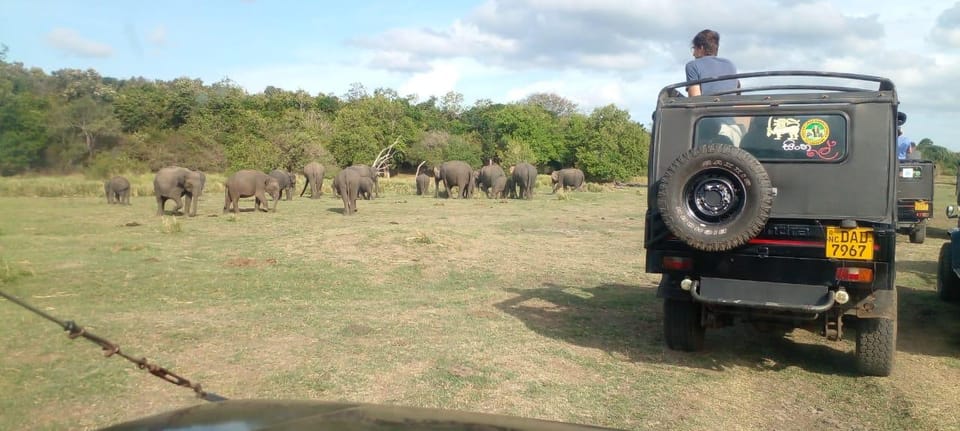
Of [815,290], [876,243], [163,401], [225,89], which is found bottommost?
[163,401]

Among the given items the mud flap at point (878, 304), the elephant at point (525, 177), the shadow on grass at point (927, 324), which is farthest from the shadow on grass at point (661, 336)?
the elephant at point (525, 177)

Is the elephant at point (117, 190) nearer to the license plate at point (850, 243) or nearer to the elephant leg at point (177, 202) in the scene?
the elephant leg at point (177, 202)

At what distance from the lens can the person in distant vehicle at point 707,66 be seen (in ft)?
24.3

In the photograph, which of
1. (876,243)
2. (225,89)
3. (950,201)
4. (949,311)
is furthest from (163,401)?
(225,89)

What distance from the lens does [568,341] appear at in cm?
739

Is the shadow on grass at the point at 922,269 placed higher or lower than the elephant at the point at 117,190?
lower

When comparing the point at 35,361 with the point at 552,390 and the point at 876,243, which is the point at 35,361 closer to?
the point at 552,390

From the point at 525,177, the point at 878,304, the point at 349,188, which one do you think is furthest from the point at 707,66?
the point at 525,177

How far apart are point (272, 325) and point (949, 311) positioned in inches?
332

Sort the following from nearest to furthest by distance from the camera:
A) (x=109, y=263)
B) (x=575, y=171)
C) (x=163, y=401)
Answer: (x=163, y=401)
(x=109, y=263)
(x=575, y=171)

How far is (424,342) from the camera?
284 inches

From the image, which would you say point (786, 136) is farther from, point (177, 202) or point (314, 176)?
point (314, 176)

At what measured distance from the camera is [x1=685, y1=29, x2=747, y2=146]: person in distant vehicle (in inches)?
292

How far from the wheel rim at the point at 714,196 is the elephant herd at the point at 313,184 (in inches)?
746
